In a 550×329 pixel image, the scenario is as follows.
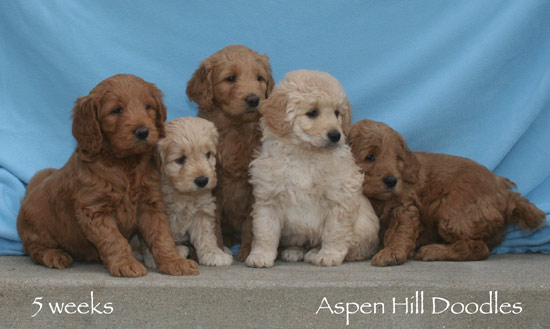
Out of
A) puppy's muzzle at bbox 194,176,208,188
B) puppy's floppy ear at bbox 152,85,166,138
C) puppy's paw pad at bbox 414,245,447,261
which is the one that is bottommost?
puppy's paw pad at bbox 414,245,447,261

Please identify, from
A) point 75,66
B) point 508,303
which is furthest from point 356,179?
point 75,66

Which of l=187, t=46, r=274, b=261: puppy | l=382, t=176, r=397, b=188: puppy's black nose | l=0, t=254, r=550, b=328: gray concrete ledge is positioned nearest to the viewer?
l=0, t=254, r=550, b=328: gray concrete ledge

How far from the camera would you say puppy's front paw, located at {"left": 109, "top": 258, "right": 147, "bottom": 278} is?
12.4 feet

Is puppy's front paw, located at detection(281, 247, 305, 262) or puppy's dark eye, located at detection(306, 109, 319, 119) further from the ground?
puppy's dark eye, located at detection(306, 109, 319, 119)

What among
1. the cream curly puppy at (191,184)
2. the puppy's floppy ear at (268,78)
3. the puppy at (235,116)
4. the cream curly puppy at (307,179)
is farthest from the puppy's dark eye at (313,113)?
the cream curly puppy at (191,184)

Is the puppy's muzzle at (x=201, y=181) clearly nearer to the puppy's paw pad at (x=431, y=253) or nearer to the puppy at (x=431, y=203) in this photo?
the puppy at (x=431, y=203)

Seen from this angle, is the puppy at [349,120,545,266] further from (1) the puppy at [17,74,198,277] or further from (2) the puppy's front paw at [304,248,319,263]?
(1) the puppy at [17,74,198,277]

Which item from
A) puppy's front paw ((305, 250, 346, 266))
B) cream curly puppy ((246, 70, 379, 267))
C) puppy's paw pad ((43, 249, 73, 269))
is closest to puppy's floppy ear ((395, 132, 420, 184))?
cream curly puppy ((246, 70, 379, 267))

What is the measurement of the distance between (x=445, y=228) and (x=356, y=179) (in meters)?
0.73

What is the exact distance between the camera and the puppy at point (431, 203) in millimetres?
4316

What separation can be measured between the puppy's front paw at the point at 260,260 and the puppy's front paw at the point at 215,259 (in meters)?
0.16

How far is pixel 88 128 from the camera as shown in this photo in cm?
386

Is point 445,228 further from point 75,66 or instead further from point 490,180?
point 75,66

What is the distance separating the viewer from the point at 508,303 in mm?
3518
